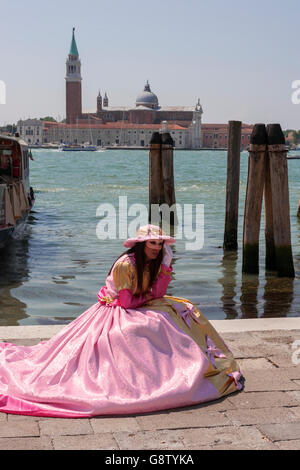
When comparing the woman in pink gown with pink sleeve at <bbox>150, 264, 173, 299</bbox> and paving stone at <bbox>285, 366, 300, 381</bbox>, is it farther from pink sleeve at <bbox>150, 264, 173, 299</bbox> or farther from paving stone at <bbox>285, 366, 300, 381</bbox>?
paving stone at <bbox>285, 366, 300, 381</bbox>

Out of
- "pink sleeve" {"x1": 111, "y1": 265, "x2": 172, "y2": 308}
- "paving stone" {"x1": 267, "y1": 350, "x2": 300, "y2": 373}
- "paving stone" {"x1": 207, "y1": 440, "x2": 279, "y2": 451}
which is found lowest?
"paving stone" {"x1": 207, "y1": 440, "x2": 279, "y2": 451}

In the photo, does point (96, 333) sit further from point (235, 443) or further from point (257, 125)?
point (257, 125)

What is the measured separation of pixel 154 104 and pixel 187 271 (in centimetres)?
12311

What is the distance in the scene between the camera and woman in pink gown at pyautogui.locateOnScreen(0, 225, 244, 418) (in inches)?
116

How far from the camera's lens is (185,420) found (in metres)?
2.83

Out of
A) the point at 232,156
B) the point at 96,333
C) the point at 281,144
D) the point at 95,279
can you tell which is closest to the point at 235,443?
the point at 96,333

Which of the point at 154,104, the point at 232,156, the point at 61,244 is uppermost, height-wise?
the point at 154,104

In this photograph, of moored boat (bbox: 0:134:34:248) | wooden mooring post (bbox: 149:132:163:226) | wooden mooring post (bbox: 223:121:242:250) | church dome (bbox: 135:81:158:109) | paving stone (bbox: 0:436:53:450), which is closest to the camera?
paving stone (bbox: 0:436:53:450)

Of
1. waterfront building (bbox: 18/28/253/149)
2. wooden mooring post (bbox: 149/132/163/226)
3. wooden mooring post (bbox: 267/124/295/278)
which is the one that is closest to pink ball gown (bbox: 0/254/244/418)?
wooden mooring post (bbox: 267/124/295/278)

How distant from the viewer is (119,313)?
331cm

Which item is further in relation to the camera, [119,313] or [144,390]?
[119,313]

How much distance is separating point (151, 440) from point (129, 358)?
556 mm

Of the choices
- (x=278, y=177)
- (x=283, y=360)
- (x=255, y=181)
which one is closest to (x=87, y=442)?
(x=283, y=360)

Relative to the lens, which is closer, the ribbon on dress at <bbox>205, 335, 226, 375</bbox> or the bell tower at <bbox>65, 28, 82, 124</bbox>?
the ribbon on dress at <bbox>205, 335, 226, 375</bbox>
